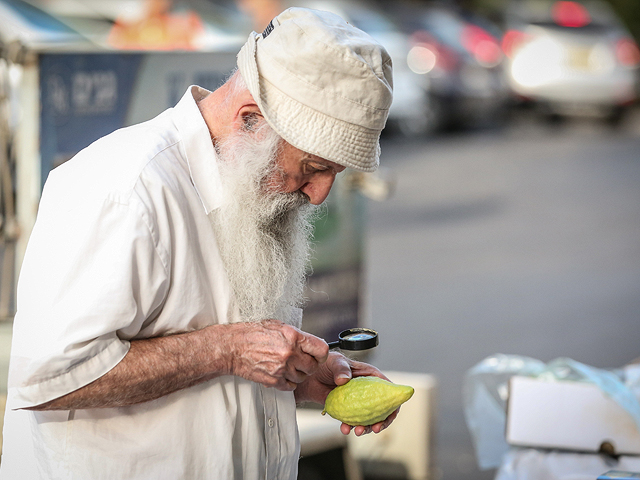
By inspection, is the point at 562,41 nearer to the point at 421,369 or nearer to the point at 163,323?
the point at 421,369

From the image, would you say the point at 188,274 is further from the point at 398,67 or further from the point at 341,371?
the point at 398,67

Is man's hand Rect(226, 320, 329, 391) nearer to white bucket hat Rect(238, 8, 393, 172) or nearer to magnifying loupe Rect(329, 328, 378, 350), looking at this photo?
magnifying loupe Rect(329, 328, 378, 350)

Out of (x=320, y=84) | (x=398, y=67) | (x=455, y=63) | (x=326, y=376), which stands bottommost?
(x=326, y=376)

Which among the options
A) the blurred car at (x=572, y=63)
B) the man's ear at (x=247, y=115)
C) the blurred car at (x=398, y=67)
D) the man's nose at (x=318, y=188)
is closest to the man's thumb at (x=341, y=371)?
the man's nose at (x=318, y=188)

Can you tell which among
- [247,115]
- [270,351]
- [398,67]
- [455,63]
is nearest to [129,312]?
[270,351]

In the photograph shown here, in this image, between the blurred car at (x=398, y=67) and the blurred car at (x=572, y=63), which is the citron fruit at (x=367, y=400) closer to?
the blurred car at (x=398, y=67)

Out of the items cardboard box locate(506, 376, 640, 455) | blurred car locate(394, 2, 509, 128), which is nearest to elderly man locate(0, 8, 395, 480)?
cardboard box locate(506, 376, 640, 455)

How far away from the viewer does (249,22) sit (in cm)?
877

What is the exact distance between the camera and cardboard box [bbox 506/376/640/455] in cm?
251

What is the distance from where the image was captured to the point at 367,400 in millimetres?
1827

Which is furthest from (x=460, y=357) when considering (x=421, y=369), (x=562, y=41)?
(x=562, y=41)

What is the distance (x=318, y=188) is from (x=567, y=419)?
1.28m

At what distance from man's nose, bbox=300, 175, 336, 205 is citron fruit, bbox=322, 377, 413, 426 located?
45 cm

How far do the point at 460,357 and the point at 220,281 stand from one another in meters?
3.72
